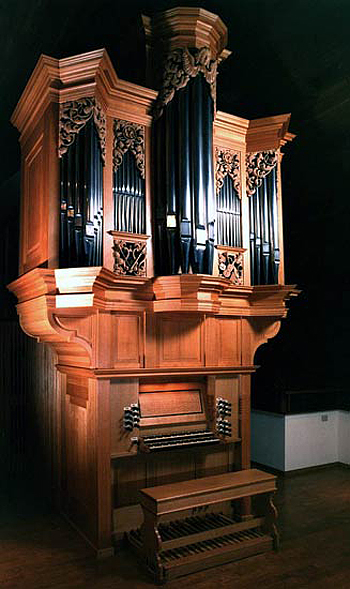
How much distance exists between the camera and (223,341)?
5902 millimetres

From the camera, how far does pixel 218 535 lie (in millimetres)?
4910

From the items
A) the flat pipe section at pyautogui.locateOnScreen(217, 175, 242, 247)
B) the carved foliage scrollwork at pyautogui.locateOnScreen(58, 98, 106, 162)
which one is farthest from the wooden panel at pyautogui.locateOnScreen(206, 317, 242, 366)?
the carved foliage scrollwork at pyautogui.locateOnScreen(58, 98, 106, 162)

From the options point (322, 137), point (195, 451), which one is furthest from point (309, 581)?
point (322, 137)

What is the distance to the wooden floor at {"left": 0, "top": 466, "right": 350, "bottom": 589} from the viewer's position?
4.35 meters

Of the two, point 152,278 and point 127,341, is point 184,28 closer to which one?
point 152,278

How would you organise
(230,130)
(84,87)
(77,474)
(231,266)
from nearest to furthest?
(84,87)
(77,474)
(231,266)
(230,130)

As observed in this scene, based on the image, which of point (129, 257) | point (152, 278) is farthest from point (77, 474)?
point (129, 257)

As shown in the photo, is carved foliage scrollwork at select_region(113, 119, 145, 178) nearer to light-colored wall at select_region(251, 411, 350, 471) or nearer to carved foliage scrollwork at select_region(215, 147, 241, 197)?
carved foliage scrollwork at select_region(215, 147, 241, 197)

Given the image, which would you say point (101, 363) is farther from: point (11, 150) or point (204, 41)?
point (11, 150)

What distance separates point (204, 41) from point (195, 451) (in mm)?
4579

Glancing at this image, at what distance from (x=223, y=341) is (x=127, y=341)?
4.24ft

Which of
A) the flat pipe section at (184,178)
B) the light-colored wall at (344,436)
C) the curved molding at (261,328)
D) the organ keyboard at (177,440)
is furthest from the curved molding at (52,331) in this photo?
the light-colored wall at (344,436)

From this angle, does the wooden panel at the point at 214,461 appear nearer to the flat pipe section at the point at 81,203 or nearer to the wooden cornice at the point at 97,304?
the wooden cornice at the point at 97,304

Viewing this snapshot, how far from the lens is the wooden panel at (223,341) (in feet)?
18.8
